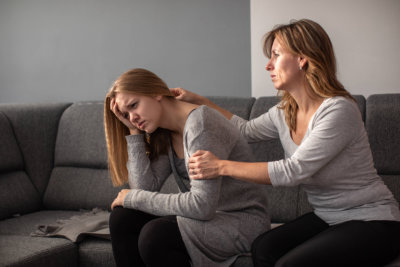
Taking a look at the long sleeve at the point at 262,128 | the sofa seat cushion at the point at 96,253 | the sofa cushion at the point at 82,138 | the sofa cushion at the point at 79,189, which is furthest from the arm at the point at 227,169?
the sofa cushion at the point at 82,138

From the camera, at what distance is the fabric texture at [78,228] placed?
203 centimetres

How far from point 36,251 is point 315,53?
1.24 metres

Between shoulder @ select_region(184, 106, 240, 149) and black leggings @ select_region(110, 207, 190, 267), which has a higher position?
shoulder @ select_region(184, 106, 240, 149)

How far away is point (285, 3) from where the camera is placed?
2.57 meters

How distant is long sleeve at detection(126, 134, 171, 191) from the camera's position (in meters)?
1.94

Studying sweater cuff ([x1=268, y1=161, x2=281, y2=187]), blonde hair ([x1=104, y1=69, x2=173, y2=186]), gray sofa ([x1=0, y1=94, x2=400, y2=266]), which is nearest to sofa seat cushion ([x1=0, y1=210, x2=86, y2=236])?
gray sofa ([x1=0, y1=94, x2=400, y2=266])

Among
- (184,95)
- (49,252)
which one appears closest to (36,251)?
(49,252)

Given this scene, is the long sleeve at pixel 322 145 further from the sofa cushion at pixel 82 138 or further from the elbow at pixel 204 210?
the sofa cushion at pixel 82 138

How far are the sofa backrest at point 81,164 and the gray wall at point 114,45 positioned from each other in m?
0.55

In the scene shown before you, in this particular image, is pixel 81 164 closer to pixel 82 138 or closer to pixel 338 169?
pixel 82 138

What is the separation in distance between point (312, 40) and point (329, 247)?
2.19 ft

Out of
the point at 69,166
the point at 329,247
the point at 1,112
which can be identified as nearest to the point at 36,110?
the point at 1,112

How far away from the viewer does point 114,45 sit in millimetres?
3195

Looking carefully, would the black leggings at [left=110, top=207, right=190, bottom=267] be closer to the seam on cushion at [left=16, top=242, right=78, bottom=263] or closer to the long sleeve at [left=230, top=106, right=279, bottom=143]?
the seam on cushion at [left=16, top=242, right=78, bottom=263]
